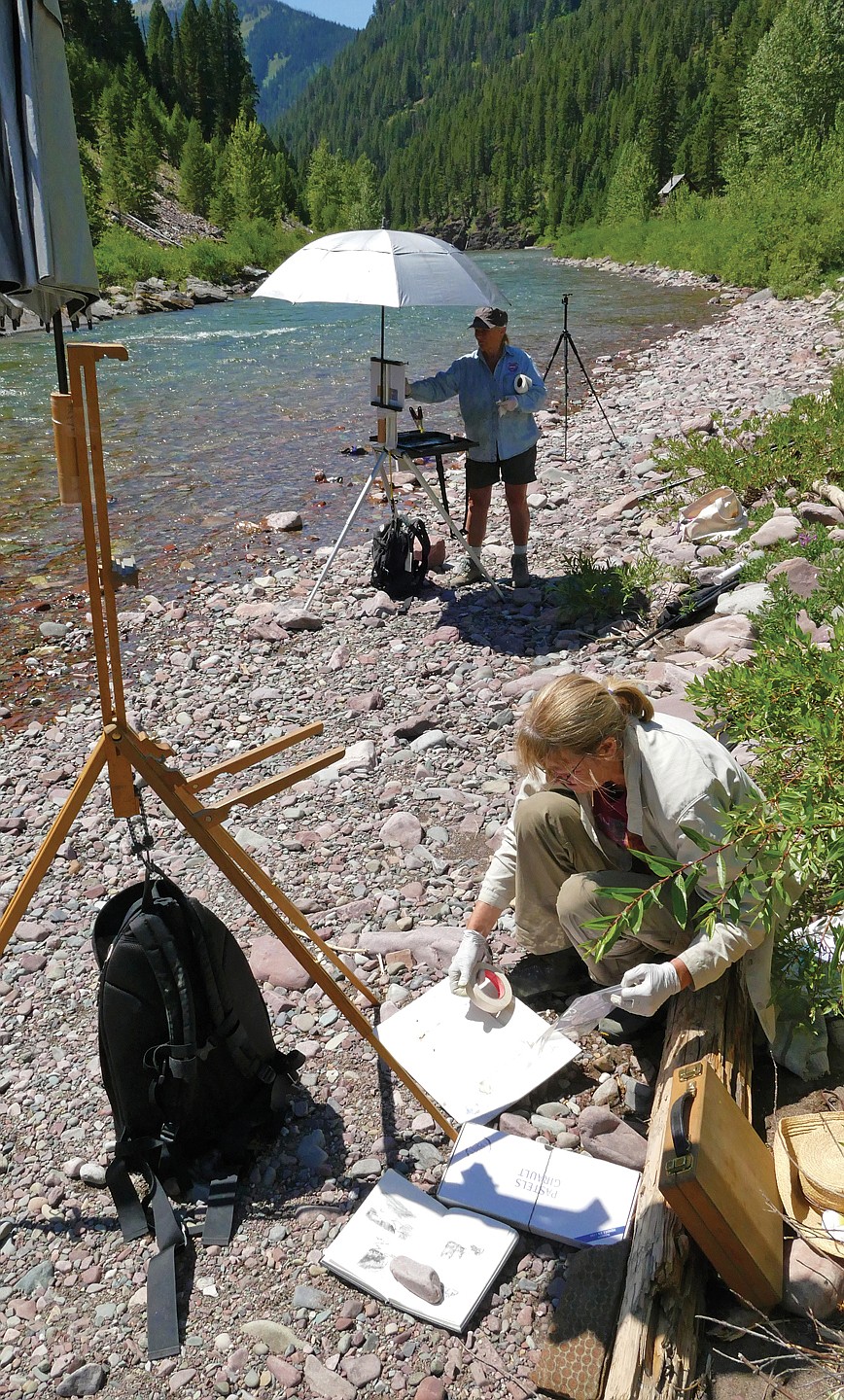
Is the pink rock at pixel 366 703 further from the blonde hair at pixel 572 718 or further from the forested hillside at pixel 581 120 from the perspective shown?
the forested hillside at pixel 581 120

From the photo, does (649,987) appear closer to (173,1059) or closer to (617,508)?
(173,1059)

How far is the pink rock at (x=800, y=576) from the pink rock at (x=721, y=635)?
1.06ft

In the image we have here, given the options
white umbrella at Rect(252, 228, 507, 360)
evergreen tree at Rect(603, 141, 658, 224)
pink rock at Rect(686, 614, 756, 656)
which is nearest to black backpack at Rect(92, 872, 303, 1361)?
pink rock at Rect(686, 614, 756, 656)

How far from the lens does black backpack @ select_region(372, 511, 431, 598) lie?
23.2ft

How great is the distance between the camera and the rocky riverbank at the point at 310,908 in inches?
94.8

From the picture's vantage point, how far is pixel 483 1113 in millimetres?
2992

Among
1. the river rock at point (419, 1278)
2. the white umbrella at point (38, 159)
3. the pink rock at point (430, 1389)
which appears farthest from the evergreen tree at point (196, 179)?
the pink rock at point (430, 1389)

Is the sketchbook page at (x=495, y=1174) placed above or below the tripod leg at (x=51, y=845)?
below

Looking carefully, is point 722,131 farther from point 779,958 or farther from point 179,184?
point 779,958

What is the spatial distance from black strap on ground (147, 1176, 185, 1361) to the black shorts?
17.1 ft

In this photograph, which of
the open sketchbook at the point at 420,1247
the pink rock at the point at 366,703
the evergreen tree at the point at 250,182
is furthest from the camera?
the evergreen tree at the point at 250,182

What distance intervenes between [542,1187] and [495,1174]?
0.46 feet

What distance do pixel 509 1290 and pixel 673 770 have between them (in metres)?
1.40

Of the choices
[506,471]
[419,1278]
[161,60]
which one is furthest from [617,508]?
[161,60]
